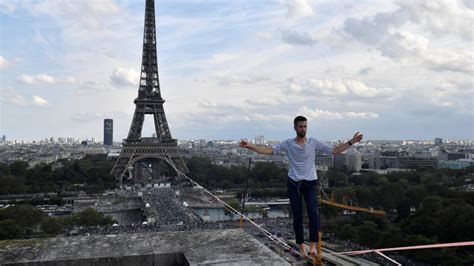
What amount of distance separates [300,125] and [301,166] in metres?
0.35

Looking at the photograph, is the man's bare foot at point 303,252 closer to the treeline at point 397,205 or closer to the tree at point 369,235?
the treeline at point 397,205

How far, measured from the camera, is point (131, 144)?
51.6 metres

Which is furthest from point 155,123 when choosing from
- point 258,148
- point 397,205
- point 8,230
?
point 258,148

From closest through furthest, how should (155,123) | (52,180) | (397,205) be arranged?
(397,205)
(155,123)
(52,180)

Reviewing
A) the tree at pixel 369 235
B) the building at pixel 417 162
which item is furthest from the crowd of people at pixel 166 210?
the building at pixel 417 162

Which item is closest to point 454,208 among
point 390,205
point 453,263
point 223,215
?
point 453,263

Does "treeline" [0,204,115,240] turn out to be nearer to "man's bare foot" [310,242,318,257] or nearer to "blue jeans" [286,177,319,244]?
"blue jeans" [286,177,319,244]

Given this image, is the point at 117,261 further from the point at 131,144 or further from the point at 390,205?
the point at 131,144

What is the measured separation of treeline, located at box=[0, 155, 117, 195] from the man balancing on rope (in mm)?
46900

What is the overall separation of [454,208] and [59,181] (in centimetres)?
4361

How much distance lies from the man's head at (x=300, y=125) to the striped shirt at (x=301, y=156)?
0.11 m

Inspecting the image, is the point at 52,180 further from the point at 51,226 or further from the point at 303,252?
the point at 303,252

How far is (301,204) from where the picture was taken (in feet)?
14.0

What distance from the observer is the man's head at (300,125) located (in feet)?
14.0
